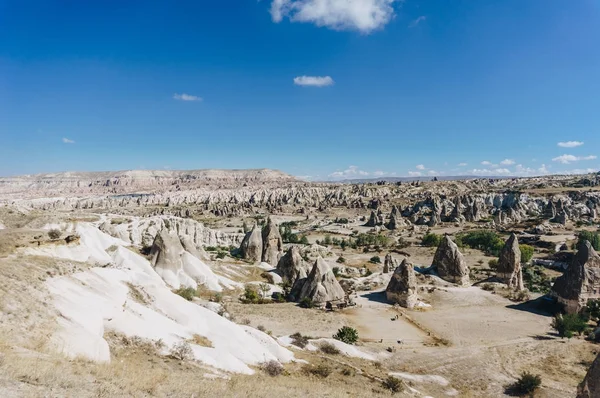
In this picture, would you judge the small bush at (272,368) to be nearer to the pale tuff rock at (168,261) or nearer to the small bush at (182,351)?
the small bush at (182,351)

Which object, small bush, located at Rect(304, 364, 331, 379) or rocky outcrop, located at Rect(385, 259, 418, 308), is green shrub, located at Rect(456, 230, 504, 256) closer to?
rocky outcrop, located at Rect(385, 259, 418, 308)

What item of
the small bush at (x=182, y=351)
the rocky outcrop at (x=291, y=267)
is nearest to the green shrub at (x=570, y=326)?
the rocky outcrop at (x=291, y=267)

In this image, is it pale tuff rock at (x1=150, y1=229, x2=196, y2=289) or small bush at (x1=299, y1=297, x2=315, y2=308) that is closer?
small bush at (x1=299, y1=297, x2=315, y2=308)

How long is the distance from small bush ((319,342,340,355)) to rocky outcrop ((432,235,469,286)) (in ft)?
72.9

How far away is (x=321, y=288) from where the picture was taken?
3138 centimetres

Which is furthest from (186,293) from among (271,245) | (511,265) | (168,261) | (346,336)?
(511,265)

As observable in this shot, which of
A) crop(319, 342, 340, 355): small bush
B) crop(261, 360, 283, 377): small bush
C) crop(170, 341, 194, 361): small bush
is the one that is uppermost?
crop(170, 341, 194, 361): small bush

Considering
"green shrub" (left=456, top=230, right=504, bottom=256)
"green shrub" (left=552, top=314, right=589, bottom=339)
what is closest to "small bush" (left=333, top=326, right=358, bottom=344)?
"green shrub" (left=552, top=314, right=589, bottom=339)

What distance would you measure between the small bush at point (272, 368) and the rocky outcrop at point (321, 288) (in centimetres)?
1478

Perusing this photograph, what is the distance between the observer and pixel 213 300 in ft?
101

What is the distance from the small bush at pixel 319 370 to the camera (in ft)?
54.5

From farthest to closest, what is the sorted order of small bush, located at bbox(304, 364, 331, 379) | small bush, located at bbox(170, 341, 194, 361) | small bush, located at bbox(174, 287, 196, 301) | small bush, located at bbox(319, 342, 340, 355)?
small bush, located at bbox(174, 287, 196, 301) < small bush, located at bbox(319, 342, 340, 355) < small bush, located at bbox(304, 364, 331, 379) < small bush, located at bbox(170, 341, 194, 361)

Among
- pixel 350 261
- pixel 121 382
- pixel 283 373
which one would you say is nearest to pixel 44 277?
pixel 121 382

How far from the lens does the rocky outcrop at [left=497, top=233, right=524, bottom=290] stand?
3738 centimetres
